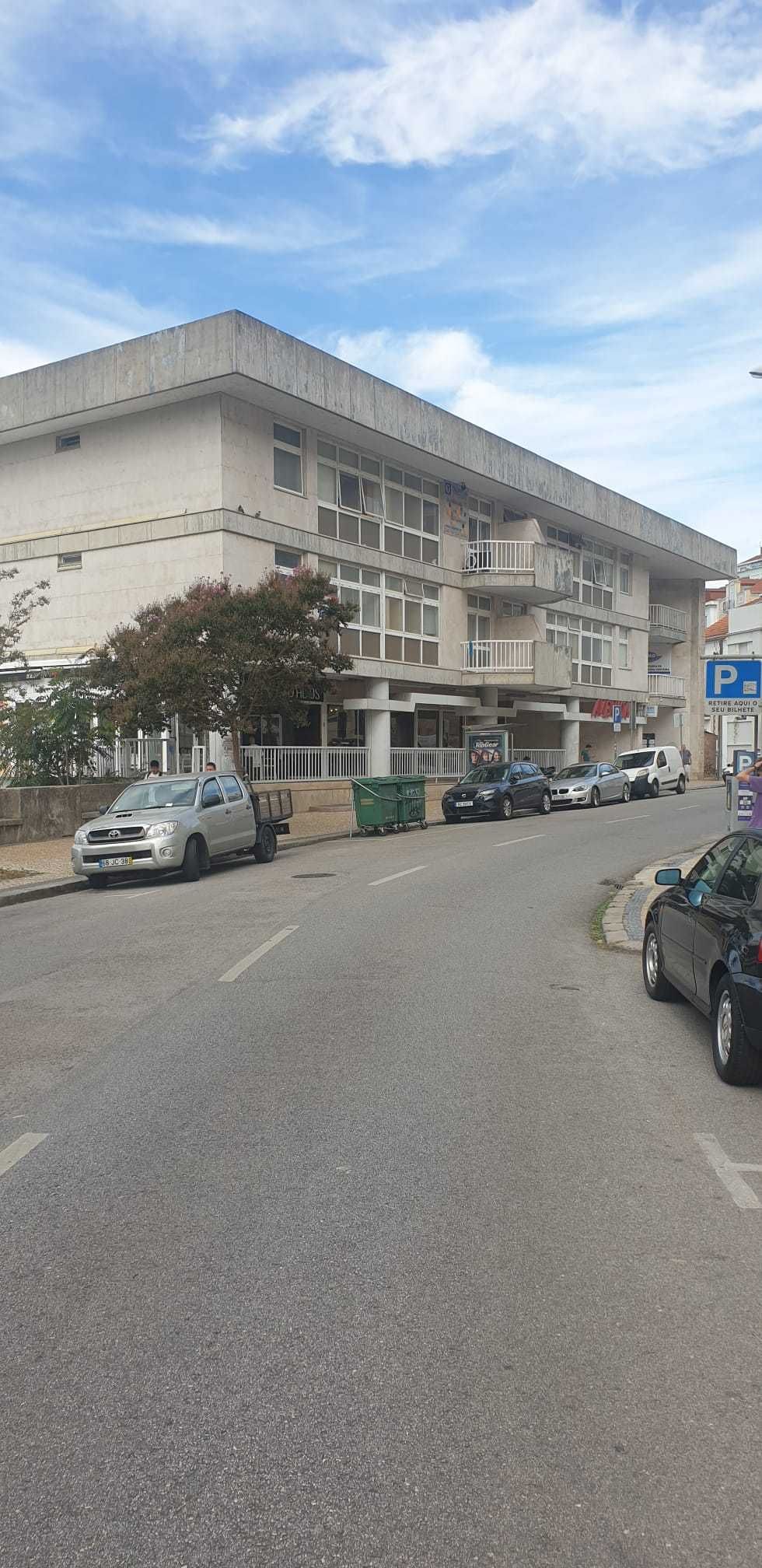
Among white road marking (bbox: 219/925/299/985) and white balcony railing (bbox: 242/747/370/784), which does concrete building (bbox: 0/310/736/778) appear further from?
white road marking (bbox: 219/925/299/985)

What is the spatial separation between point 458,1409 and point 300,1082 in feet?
10.8

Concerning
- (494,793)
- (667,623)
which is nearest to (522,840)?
(494,793)

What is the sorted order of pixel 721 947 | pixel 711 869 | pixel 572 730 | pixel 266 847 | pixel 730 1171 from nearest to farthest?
pixel 730 1171 → pixel 721 947 → pixel 711 869 → pixel 266 847 → pixel 572 730

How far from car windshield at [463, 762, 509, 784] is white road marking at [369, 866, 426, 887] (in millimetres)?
12189

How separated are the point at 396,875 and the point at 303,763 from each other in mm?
14413

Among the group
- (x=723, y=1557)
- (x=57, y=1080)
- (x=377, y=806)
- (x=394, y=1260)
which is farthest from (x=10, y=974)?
(x=377, y=806)

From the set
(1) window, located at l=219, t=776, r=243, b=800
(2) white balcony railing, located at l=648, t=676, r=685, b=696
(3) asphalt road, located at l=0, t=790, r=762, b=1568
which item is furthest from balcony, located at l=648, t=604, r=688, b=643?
(3) asphalt road, located at l=0, t=790, r=762, b=1568

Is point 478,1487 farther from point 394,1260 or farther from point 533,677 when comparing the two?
point 533,677

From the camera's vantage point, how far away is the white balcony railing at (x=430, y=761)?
36344mm

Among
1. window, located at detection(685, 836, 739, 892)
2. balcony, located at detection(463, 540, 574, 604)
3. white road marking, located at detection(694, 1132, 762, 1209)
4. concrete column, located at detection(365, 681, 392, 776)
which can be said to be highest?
balcony, located at detection(463, 540, 574, 604)

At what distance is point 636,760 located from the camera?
134ft

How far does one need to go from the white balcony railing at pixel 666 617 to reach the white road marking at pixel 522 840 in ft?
114

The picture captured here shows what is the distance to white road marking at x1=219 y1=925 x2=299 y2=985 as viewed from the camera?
9.58 meters

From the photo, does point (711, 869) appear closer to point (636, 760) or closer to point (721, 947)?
point (721, 947)
